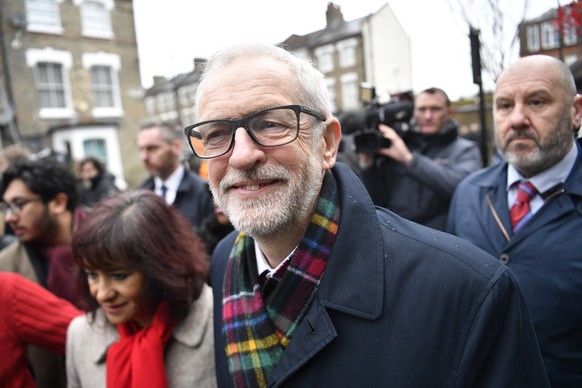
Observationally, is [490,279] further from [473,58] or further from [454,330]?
[473,58]

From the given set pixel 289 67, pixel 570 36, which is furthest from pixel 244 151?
pixel 570 36

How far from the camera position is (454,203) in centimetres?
221

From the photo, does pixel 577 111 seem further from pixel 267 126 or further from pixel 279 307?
pixel 279 307

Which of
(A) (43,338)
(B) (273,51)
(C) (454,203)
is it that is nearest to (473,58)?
(C) (454,203)

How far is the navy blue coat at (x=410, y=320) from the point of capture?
1.08 metres

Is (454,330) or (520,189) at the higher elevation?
(520,189)

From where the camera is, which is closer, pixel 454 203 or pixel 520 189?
pixel 520 189

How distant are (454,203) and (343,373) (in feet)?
4.48

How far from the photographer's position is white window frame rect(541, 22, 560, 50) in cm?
236

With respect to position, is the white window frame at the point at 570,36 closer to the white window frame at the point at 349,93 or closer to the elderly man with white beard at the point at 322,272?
the elderly man with white beard at the point at 322,272

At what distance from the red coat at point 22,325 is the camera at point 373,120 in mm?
1902

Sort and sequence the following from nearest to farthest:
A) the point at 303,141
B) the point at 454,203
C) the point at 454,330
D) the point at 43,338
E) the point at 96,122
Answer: the point at 454,330, the point at 303,141, the point at 43,338, the point at 454,203, the point at 96,122

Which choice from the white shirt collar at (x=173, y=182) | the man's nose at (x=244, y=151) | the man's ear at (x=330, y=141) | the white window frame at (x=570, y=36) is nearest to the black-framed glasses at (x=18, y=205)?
the white shirt collar at (x=173, y=182)

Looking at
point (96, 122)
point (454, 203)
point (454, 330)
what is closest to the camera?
point (454, 330)
